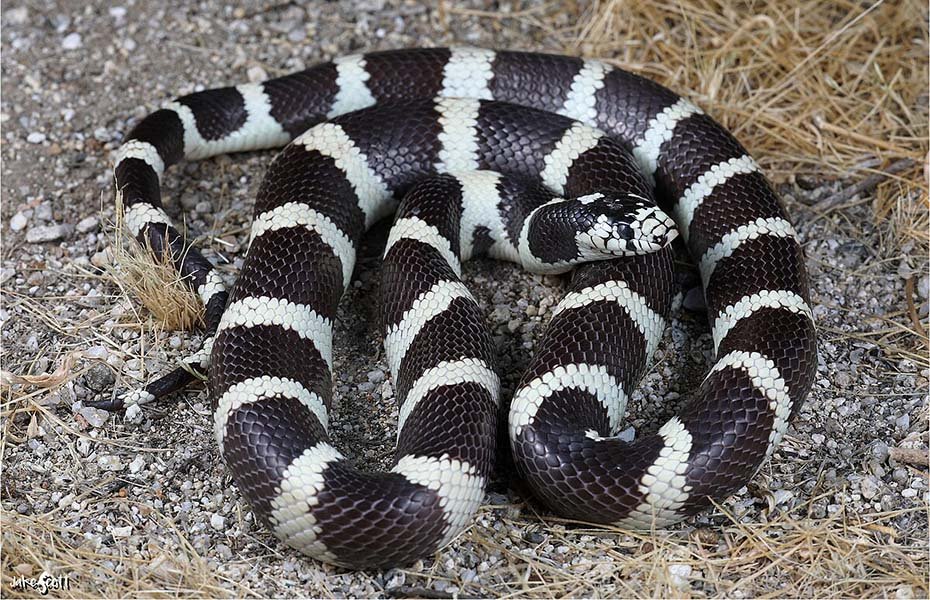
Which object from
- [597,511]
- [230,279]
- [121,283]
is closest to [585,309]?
[597,511]

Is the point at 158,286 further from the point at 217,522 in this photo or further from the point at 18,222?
the point at 217,522

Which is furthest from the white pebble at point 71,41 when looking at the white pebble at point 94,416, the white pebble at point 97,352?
the white pebble at point 94,416

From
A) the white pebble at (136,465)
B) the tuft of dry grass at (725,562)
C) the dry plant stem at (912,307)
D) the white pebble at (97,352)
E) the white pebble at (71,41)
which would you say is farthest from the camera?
the white pebble at (71,41)

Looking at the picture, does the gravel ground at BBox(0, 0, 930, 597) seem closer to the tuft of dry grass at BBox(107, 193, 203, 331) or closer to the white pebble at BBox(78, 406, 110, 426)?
the white pebble at BBox(78, 406, 110, 426)

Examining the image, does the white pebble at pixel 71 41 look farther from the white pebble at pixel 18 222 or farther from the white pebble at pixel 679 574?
the white pebble at pixel 679 574

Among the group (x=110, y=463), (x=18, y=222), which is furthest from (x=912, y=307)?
(x=18, y=222)

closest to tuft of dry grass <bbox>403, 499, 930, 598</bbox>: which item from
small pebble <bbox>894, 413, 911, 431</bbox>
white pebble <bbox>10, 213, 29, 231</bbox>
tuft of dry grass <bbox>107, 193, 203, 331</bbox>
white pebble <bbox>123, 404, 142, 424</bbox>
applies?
small pebble <bbox>894, 413, 911, 431</bbox>
